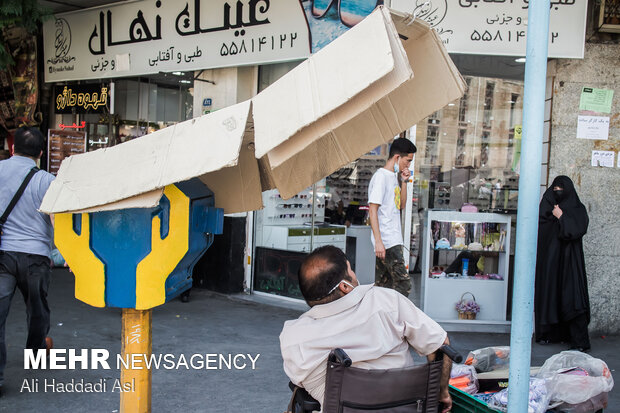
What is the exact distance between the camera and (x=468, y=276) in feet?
21.2

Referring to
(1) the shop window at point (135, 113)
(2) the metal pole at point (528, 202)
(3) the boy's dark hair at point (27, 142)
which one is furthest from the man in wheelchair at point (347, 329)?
(1) the shop window at point (135, 113)

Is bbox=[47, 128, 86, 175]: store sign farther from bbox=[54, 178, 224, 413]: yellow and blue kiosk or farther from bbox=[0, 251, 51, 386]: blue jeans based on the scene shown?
bbox=[54, 178, 224, 413]: yellow and blue kiosk

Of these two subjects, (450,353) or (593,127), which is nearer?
(450,353)

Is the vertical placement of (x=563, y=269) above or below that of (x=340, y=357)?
below

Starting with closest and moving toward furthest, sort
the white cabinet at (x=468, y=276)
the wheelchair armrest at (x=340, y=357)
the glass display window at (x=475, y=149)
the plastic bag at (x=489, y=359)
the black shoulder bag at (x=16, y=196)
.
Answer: the wheelchair armrest at (x=340, y=357)
the plastic bag at (x=489, y=359)
the black shoulder bag at (x=16, y=196)
the white cabinet at (x=468, y=276)
the glass display window at (x=475, y=149)

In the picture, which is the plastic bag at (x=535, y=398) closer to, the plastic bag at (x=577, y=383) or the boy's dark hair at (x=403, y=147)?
the plastic bag at (x=577, y=383)

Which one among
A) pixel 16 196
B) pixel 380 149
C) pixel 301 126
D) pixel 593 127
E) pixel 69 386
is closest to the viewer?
pixel 301 126

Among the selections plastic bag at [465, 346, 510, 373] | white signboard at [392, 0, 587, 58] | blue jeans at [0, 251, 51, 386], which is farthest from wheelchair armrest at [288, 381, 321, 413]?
white signboard at [392, 0, 587, 58]

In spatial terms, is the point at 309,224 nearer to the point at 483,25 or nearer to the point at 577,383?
the point at 483,25

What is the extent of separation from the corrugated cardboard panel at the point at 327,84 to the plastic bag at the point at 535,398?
1.43 meters

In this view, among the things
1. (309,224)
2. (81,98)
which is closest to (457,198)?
(309,224)

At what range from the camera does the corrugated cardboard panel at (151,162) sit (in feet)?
6.60

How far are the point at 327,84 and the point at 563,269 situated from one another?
15.4 ft

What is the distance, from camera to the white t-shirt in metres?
5.50
